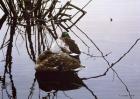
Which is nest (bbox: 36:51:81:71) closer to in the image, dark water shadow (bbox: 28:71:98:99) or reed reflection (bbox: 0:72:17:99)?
dark water shadow (bbox: 28:71:98:99)

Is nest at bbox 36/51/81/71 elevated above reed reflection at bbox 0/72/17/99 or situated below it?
above

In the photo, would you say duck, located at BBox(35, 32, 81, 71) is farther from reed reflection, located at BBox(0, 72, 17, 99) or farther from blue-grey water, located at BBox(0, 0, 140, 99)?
reed reflection, located at BBox(0, 72, 17, 99)

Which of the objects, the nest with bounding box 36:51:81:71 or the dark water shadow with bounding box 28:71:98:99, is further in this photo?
the nest with bounding box 36:51:81:71

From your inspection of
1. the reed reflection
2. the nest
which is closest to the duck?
the nest

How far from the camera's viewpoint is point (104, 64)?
10.6ft

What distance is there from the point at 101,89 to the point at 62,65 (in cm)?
38

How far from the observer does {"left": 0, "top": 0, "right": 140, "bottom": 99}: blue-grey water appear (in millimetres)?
2691

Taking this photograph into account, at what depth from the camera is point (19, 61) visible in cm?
332

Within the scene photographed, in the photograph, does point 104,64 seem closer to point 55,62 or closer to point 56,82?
point 55,62

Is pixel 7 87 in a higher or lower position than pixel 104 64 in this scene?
lower

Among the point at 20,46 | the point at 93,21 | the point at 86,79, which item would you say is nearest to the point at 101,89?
the point at 86,79

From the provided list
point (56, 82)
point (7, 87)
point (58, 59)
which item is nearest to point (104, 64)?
point (58, 59)

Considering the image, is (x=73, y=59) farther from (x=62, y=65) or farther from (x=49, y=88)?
(x=49, y=88)

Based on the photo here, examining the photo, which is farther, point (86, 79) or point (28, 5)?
point (28, 5)
